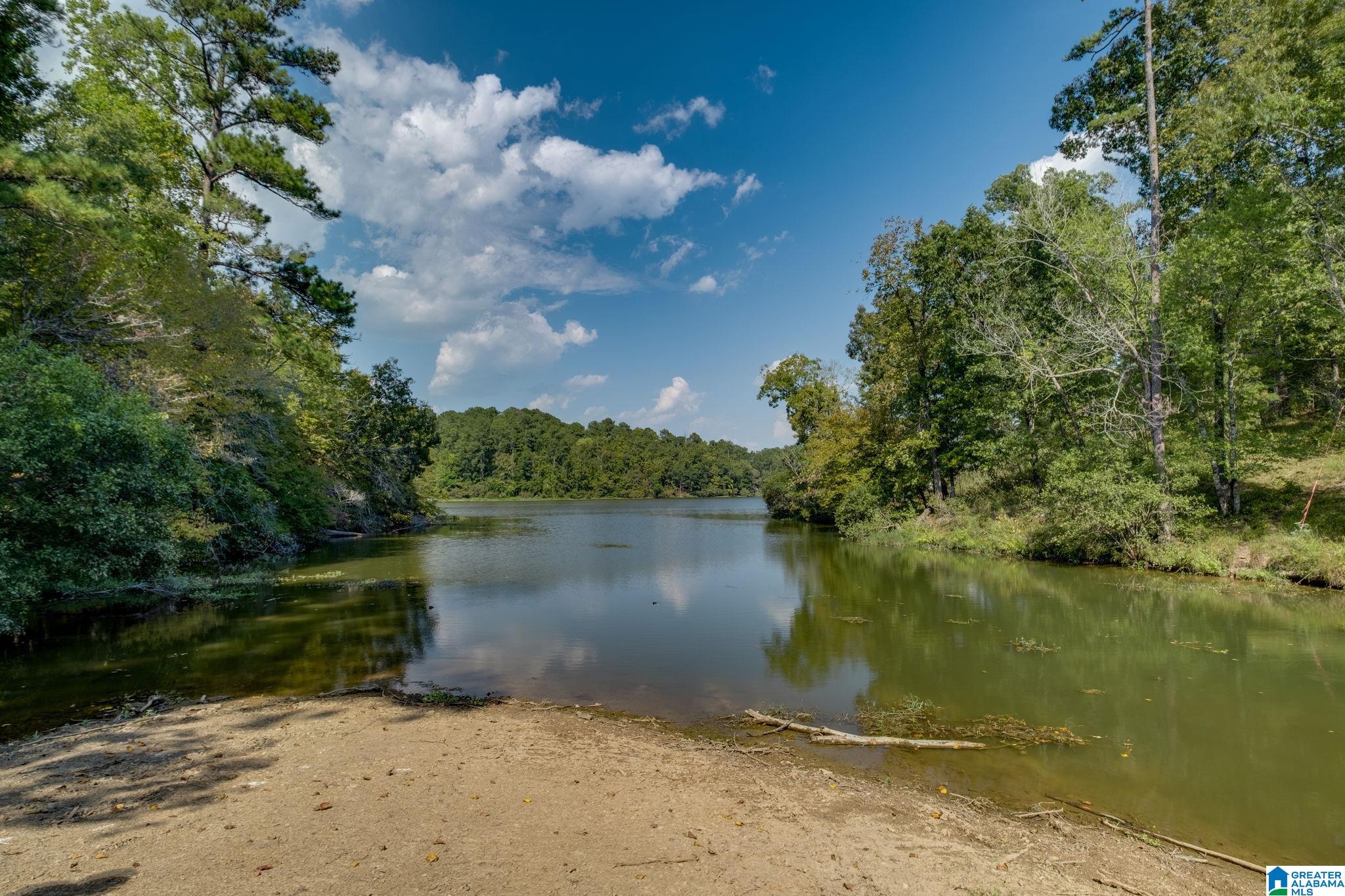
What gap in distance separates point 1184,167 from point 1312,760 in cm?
1961

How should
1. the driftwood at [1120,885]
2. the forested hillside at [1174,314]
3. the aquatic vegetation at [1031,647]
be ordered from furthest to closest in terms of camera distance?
the forested hillside at [1174,314], the aquatic vegetation at [1031,647], the driftwood at [1120,885]

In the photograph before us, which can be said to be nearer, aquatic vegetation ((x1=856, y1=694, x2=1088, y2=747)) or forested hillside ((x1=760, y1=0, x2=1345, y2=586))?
aquatic vegetation ((x1=856, y1=694, x2=1088, y2=747))

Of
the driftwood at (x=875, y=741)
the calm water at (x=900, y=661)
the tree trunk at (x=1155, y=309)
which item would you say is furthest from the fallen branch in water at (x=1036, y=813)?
the tree trunk at (x=1155, y=309)

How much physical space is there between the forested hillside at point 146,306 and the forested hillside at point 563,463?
84.1 meters

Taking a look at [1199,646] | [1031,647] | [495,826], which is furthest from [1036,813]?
[1199,646]

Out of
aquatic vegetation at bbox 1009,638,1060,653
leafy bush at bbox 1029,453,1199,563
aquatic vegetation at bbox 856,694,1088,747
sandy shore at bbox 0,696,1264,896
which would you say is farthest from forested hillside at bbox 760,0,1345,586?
sandy shore at bbox 0,696,1264,896

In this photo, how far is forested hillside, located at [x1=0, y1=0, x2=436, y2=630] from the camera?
890 centimetres

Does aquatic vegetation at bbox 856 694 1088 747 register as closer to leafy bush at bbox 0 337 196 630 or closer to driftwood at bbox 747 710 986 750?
driftwood at bbox 747 710 986 750

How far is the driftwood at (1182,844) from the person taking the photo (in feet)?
14.1

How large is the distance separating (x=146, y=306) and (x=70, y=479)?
18.4 feet

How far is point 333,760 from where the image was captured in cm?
553

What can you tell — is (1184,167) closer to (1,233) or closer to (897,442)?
(897,442)

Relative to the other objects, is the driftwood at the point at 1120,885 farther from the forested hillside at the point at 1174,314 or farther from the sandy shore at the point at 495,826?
the forested hillside at the point at 1174,314

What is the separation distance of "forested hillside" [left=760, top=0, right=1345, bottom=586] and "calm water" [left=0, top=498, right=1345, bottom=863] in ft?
8.17
